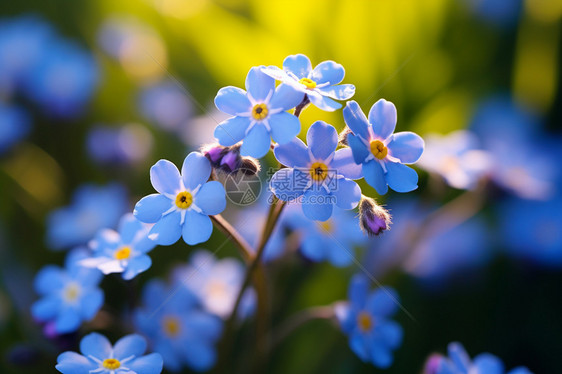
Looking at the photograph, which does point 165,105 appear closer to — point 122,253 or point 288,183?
point 122,253

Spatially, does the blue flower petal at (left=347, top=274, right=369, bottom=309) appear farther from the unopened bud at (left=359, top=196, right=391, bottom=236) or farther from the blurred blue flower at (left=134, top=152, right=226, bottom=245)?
the blurred blue flower at (left=134, top=152, right=226, bottom=245)

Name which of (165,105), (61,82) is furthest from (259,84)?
(61,82)

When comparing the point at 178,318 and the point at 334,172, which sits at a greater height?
the point at 334,172

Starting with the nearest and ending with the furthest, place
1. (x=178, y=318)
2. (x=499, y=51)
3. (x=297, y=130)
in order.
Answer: (x=297, y=130) → (x=178, y=318) → (x=499, y=51)

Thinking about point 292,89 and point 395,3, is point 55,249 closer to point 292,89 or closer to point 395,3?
point 292,89

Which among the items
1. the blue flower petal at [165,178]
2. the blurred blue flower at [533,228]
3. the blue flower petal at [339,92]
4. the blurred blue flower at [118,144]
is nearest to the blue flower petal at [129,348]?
the blue flower petal at [165,178]

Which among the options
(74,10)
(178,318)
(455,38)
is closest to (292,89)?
(178,318)
